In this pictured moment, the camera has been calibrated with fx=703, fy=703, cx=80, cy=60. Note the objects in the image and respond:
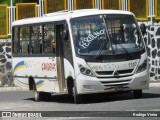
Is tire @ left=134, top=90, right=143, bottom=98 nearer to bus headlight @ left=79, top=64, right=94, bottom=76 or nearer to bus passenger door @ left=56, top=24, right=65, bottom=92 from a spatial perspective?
bus headlight @ left=79, top=64, right=94, bottom=76

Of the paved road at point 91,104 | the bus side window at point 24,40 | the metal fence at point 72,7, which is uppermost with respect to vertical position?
the metal fence at point 72,7

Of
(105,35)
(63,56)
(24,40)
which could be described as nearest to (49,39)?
(63,56)

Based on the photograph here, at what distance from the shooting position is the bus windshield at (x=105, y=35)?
21.1 metres

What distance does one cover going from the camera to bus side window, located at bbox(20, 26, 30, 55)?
25.1m

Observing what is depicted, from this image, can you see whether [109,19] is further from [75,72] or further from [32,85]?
[32,85]

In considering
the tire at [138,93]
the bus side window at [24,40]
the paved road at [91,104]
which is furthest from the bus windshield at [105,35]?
the bus side window at [24,40]

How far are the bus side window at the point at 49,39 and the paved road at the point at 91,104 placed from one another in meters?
1.76

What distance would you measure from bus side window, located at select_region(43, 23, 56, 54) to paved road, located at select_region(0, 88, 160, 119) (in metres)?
1.76

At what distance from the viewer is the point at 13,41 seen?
26625 mm

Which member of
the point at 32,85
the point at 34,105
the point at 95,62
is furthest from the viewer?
the point at 32,85

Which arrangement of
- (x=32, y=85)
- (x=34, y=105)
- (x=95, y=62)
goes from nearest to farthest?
1. (x=95, y=62)
2. (x=34, y=105)
3. (x=32, y=85)

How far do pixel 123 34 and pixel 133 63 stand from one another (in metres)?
1.08

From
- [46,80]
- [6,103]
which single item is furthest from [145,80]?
[6,103]

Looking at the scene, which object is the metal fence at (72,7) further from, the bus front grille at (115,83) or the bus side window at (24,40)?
the bus front grille at (115,83)
